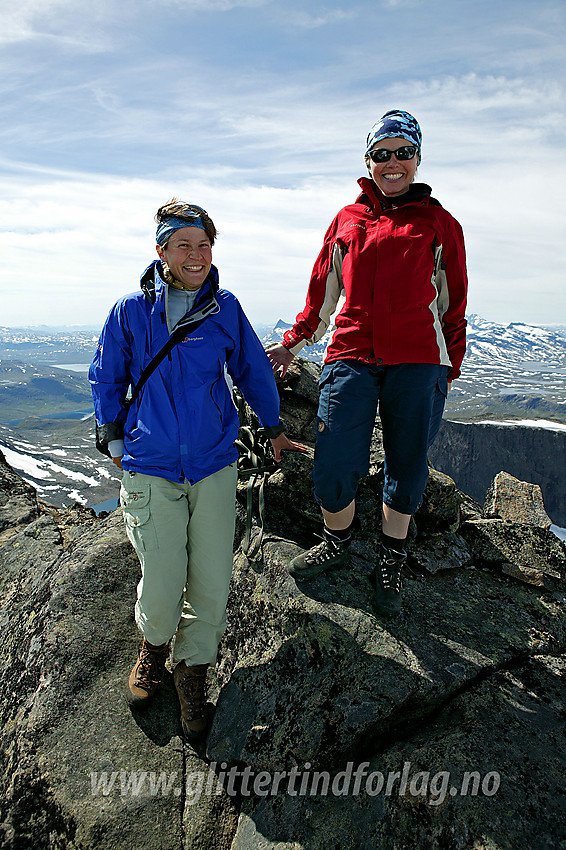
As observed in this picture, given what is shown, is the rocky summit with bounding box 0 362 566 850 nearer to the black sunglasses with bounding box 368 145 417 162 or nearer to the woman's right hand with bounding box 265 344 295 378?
the woman's right hand with bounding box 265 344 295 378

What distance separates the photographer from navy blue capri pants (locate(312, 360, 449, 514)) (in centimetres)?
575

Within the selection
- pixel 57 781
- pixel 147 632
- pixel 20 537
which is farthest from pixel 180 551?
pixel 20 537

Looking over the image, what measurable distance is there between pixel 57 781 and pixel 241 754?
1.89 meters

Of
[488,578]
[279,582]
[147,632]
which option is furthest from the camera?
[488,578]

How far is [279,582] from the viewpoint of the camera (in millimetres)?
6578

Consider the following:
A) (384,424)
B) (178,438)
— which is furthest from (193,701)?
(384,424)

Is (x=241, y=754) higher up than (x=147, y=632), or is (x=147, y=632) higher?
(x=147, y=632)

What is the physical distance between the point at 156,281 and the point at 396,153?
3078 millimetres

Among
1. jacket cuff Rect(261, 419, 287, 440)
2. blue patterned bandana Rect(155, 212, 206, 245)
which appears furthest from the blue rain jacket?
jacket cuff Rect(261, 419, 287, 440)

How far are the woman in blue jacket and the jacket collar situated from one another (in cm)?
199

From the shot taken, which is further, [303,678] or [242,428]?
[242,428]

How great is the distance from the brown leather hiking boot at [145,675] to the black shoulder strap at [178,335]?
2.94 meters

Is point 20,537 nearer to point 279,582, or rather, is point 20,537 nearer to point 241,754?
point 279,582

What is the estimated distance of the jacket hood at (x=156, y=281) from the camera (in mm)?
5402
